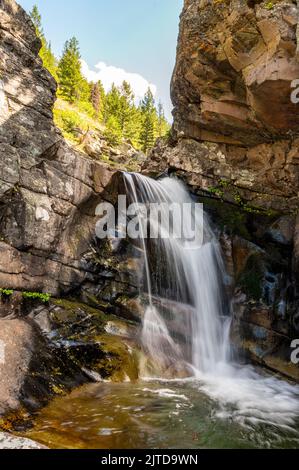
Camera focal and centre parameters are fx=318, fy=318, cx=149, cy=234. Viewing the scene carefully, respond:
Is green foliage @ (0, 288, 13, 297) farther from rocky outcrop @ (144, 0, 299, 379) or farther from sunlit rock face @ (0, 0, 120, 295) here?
rocky outcrop @ (144, 0, 299, 379)

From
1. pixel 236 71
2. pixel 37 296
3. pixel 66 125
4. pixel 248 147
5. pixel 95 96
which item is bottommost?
pixel 37 296

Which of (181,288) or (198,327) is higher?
(181,288)

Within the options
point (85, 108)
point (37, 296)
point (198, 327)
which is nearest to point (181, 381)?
point (198, 327)

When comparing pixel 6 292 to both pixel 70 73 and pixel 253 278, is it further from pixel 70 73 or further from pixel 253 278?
pixel 70 73

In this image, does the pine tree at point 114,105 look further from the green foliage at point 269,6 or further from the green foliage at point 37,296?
the green foliage at point 37,296

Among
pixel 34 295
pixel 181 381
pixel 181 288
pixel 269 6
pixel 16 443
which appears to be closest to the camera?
pixel 16 443

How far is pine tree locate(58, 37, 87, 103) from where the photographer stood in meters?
42.2

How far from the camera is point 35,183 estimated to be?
9016 millimetres

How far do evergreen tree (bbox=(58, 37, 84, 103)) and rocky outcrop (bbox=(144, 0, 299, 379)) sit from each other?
3326 cm

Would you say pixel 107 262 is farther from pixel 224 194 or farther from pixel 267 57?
pixel 267 57

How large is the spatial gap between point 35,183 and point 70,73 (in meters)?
40.8

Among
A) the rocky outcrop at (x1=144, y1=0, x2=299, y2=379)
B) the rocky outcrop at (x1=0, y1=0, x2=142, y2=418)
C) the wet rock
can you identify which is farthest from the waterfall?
the wet rock

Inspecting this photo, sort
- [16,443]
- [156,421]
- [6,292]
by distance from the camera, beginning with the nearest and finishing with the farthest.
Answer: [16,443] < [156,421] < [6,292]

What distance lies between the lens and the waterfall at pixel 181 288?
29.9 ft
